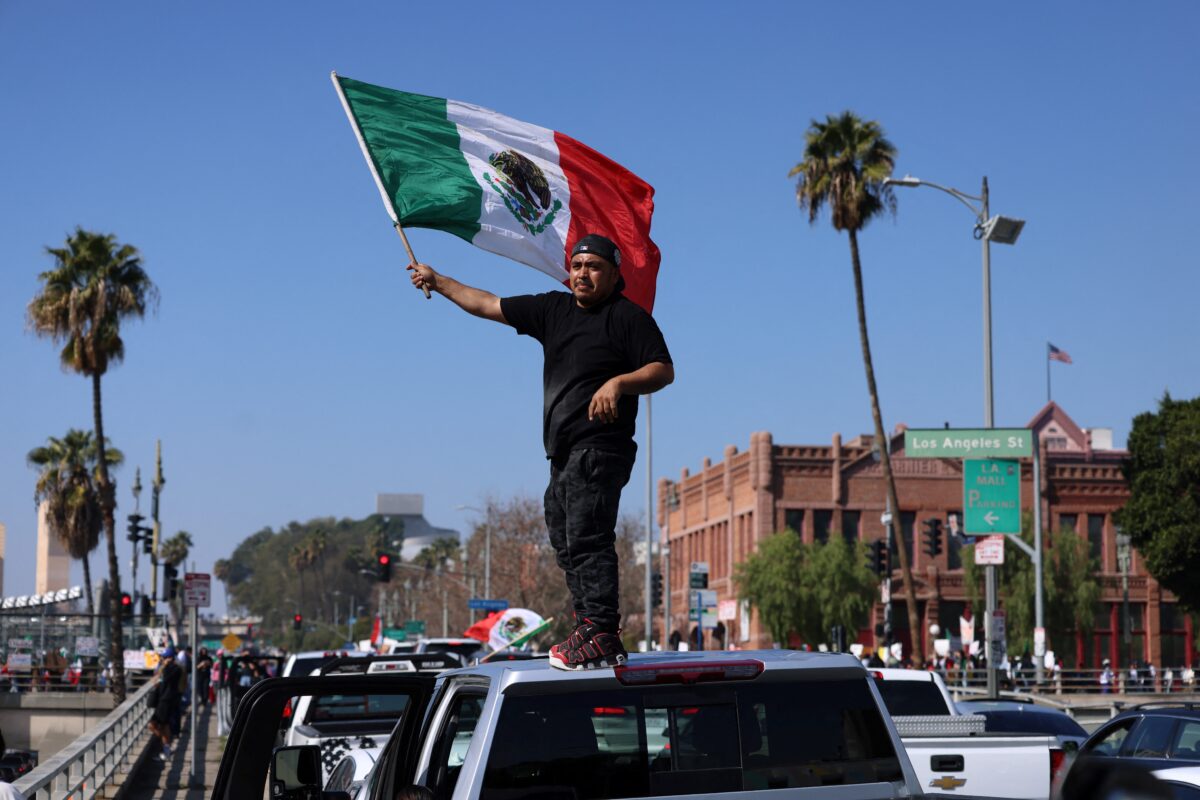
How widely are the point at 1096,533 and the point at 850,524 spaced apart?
37.6ft

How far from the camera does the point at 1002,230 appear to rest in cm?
3123

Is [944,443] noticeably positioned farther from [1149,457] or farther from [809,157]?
[1149,457]

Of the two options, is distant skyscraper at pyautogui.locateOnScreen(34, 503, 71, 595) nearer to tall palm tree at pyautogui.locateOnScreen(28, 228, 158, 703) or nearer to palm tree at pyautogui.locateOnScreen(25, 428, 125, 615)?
palm tree at pyautogui.locateOnScreen(25, 428, 125, 615)

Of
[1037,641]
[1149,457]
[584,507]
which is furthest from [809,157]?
[584,507]

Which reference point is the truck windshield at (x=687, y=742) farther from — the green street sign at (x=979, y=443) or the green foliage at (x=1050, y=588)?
the green foliage at (x=1050, y=588)

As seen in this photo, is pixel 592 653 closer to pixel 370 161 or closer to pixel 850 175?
pixel 370 161

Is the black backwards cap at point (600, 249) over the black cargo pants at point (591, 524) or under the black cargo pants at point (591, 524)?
over

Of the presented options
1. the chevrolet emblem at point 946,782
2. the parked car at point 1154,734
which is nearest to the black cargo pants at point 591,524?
the chevrolet emblem at point 946,782

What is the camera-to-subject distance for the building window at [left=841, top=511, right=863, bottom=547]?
72250mm

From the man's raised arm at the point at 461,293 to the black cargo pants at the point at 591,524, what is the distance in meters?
0.85

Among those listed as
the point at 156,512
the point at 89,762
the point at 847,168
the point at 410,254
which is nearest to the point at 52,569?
the point at 156,512

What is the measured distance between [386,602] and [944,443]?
147995 mm

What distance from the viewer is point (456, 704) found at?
5.37 m

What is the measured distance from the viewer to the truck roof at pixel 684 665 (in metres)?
4.70
